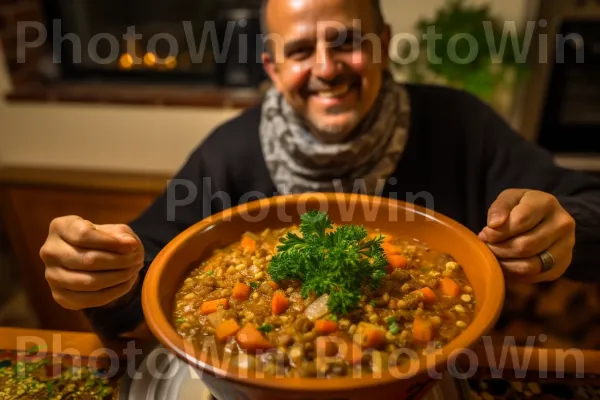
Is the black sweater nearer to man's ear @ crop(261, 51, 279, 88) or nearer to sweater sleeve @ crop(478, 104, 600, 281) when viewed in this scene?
sweater sleeve @ crop(478, 104, 600, 281)

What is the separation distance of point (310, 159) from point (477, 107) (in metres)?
0.56

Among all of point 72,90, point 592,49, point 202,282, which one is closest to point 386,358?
point 202,282

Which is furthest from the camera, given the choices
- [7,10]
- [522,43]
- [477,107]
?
[7,10]

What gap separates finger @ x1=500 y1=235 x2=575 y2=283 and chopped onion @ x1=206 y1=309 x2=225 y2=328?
0.51 metres

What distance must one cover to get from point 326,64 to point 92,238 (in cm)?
67

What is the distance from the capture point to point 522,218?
934 millimetres

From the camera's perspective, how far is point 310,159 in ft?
4.71

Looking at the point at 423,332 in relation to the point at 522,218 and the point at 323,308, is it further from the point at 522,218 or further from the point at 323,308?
the point at 522,218

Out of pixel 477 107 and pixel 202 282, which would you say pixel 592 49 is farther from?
pixel 202 282

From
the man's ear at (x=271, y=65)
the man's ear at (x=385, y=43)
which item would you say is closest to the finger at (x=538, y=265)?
the man's ear at (x=385, y=43)

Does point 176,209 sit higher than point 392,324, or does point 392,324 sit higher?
point 392,324

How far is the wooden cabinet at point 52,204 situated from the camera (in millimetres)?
2756

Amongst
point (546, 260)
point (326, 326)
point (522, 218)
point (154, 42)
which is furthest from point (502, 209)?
point (154, 42)

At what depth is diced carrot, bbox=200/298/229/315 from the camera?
902 mm
